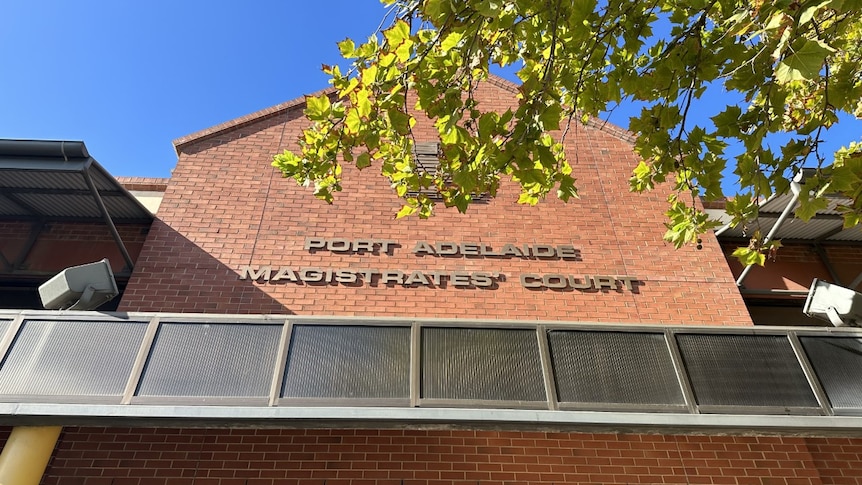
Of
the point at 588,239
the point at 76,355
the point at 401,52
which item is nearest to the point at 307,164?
the point at 401,52

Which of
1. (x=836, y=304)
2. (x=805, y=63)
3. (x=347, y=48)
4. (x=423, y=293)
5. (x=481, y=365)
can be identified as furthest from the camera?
(x=423, y=293)

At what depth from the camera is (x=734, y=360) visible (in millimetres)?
4668

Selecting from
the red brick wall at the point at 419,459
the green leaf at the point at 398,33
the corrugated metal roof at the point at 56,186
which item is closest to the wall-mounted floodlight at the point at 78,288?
the corrugated metal roof at the point at 56,186

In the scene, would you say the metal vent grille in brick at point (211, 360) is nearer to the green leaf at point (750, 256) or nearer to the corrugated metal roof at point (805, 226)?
the green leaf at point (750, 256)

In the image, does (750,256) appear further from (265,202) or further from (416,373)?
(265,202)

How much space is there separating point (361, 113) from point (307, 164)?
0.93 m

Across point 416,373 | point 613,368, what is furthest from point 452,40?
point 613,368

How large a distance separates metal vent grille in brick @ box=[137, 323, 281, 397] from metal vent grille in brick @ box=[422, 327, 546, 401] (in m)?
1.51

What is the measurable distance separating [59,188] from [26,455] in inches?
125

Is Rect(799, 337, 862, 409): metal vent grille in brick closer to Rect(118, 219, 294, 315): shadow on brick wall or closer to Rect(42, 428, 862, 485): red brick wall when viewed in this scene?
Rect(42, 428, 862, 485): red brick wall

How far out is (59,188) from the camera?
5.70 metres

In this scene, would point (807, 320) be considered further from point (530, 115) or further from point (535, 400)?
point (530, 115)

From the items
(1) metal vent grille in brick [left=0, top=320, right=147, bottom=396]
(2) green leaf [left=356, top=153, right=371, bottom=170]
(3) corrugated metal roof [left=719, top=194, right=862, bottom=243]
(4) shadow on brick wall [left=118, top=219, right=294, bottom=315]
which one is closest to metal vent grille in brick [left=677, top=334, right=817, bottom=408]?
(3) corrugated metal roof [left=719, top=194, right=862, bottom=243]

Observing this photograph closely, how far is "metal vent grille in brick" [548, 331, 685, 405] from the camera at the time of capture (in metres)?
4.34
